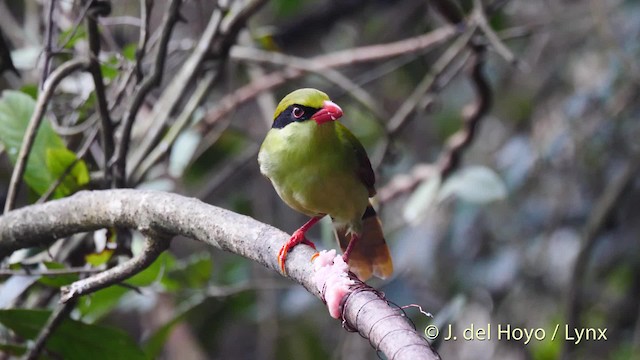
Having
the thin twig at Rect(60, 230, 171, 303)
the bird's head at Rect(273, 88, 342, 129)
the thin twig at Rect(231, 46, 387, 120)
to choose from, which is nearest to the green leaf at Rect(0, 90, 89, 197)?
the thin twig at Rect(60, 230, 171, 303)

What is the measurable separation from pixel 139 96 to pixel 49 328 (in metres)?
0.67

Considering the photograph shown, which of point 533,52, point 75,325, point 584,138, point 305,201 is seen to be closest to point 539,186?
point 584,138

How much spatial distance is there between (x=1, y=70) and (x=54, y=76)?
18 cm

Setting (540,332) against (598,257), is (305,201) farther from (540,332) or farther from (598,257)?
(598,257)

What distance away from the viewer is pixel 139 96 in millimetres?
2193

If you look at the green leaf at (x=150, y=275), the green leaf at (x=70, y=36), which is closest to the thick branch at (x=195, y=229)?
the green leaf at (x=150, y=275)

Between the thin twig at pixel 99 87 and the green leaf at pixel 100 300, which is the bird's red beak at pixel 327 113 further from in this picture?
the green leaf at pixel 100 300

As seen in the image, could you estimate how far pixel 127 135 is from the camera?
2.14 m

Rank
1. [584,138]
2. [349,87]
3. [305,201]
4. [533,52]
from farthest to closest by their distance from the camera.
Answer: [533,52] < [584,138] < [349,87] < [305,201]

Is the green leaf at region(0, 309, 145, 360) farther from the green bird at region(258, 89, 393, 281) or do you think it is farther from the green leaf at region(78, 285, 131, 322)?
the green bird at region(258, 89, 393, 281)

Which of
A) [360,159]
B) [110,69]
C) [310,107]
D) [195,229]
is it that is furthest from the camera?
[110,69]

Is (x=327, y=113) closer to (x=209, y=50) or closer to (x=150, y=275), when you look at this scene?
(x=150, y=275)

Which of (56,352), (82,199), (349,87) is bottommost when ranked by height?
(56,352)

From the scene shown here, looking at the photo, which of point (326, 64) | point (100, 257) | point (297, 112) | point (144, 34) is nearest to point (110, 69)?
point (144, 34)
